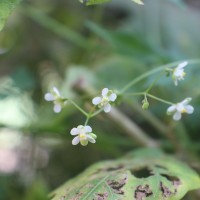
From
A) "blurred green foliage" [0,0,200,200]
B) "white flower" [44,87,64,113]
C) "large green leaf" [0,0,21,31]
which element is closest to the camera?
"large green leaf" [0,0,21,31]

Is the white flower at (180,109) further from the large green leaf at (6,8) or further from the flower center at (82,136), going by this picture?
the large green leaf at (6,8)

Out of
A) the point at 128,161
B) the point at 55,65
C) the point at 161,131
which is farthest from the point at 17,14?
the point at 128,161

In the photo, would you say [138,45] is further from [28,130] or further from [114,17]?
[114,17]

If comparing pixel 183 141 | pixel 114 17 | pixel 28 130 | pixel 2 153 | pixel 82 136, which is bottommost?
pixel 82 136

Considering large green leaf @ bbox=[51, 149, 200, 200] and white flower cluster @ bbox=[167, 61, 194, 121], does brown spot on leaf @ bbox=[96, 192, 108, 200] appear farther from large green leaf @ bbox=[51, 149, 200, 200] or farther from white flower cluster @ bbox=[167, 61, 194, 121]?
white flower cluster @ bbox=[167, 61, 194, 121]

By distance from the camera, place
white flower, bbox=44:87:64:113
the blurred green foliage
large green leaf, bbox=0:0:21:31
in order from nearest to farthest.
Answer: large green leaf, bbox=0:0:21:31
white flower, bbox=44:87:64:113
the blurred green foliage

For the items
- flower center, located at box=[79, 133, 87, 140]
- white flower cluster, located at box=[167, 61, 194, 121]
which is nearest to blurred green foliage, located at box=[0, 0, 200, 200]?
white flower cluster, located at box=[167, 61, 194, 121]

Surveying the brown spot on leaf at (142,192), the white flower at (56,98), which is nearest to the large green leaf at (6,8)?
the white flower at (56,98)

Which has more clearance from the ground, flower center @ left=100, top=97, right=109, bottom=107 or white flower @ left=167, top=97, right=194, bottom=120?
flower center @ left=100, top=97, right=109, bottom=107
